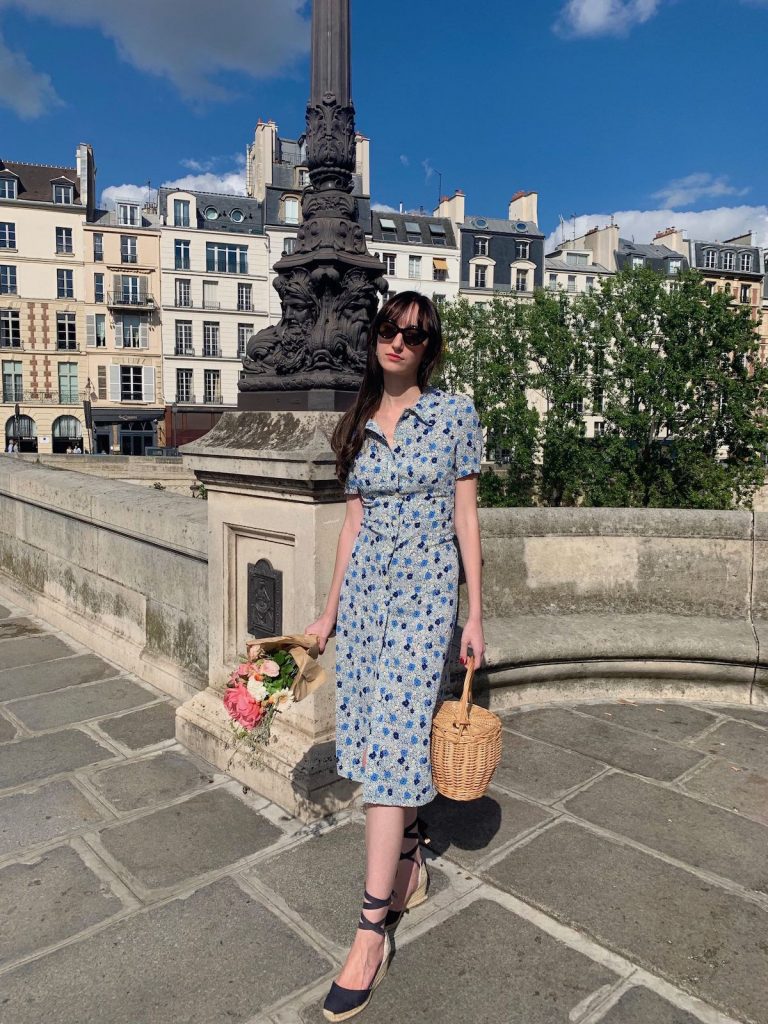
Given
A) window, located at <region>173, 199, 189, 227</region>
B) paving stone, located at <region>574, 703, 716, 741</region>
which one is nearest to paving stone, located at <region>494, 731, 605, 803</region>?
paving stone, located at <region>574, 703, 716, 741</region>

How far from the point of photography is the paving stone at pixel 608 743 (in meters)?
3.42

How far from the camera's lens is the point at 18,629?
5.94 metres

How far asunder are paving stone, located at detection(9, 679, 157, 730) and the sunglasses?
2921 millimetres

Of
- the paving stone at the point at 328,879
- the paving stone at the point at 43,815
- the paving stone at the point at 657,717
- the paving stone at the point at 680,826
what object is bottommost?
the paving stone at the point at 43,815

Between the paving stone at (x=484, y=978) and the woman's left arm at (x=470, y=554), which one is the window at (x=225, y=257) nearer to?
the woman's left arm at (x=470, y=554)

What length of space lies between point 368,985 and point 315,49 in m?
3.58

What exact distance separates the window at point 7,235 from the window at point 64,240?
7.66 feet

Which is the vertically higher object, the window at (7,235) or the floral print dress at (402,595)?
the window at (7,235)

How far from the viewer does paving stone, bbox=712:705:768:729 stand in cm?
398

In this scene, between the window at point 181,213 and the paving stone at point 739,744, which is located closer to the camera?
the paving stone at point 739,744

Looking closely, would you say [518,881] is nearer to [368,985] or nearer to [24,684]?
[368,985]

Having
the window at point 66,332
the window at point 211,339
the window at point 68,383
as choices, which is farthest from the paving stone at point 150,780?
the window at point 66,332

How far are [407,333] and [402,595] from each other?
790 millimetres

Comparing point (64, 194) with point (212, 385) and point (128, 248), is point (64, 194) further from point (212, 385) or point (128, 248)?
point (212, 385)
